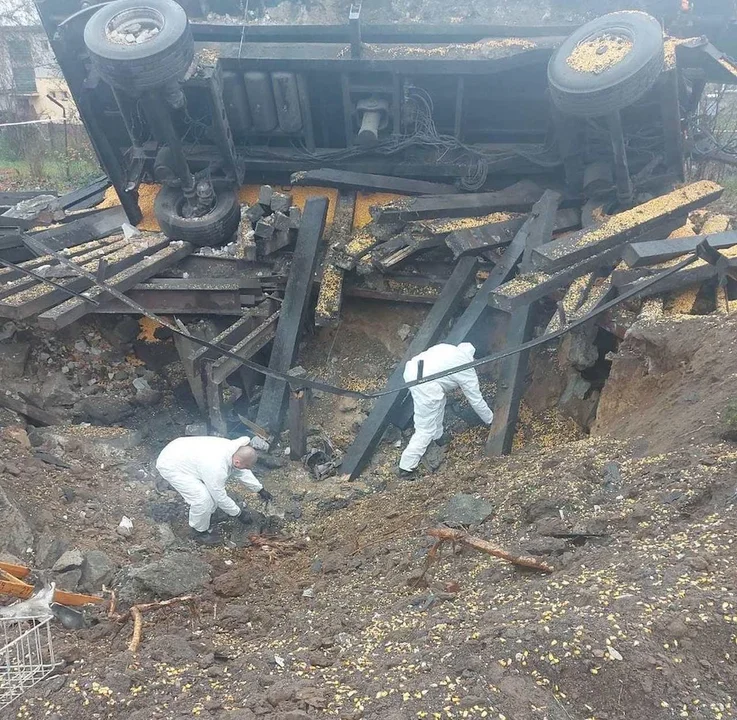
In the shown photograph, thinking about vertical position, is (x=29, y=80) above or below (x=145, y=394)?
above

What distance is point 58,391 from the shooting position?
596cm

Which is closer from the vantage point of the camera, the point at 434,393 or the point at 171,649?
the point at 171,649

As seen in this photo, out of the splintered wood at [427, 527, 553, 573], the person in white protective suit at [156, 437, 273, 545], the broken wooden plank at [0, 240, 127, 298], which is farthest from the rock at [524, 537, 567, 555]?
the broken wooden plank at [0, 240, 127, 298]

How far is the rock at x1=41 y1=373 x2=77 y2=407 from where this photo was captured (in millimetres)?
5879

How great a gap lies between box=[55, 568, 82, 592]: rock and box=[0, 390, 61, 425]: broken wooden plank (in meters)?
2.32

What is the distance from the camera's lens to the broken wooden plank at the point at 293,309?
5.86 meters

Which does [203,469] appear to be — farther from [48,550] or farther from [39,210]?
[39,210]

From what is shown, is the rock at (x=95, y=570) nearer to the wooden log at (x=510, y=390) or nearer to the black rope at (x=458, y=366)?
the black rope at (x=458, y=366)

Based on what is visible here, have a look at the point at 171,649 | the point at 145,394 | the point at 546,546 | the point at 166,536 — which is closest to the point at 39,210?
the point at 145,394

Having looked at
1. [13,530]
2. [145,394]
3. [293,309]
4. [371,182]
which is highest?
[371,182]

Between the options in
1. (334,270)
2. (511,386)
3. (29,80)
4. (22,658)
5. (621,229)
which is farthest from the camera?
(29,80)

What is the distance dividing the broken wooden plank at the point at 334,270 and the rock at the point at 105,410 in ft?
7.55

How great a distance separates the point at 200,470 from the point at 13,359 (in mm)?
2983

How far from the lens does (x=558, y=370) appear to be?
550 centimetres
